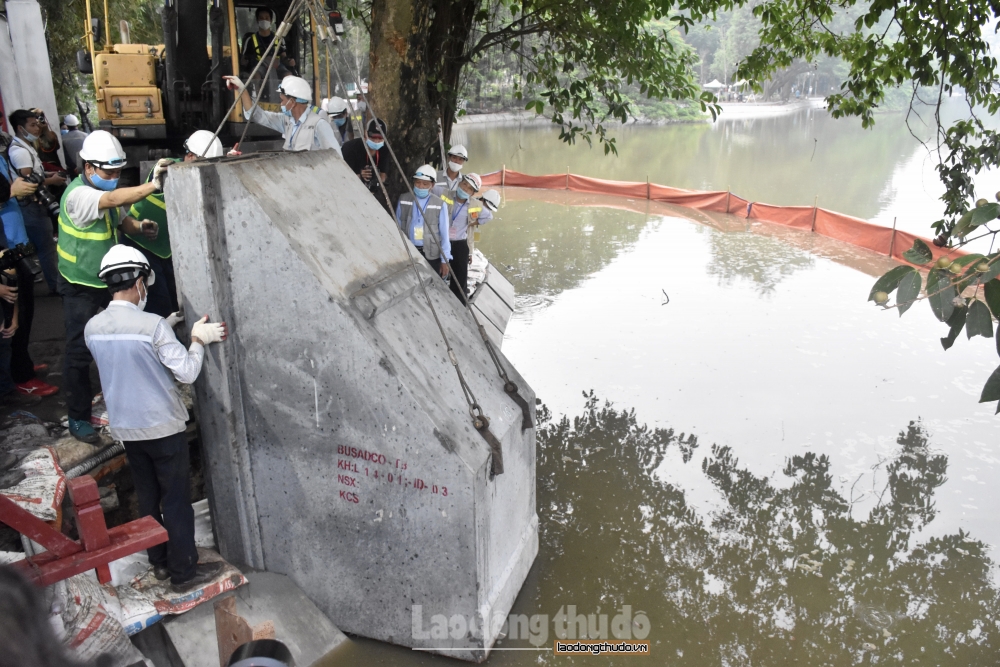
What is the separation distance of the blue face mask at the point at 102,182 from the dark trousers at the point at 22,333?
1.24m

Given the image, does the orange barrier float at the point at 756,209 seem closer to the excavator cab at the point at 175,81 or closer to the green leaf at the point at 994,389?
the green leaf at the point at 994,389

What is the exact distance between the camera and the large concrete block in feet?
12.2

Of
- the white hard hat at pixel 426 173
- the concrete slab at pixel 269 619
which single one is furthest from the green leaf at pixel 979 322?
the white hard hat at pixel 426 173

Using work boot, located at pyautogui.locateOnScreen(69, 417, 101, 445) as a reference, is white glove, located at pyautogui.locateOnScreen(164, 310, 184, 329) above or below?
above

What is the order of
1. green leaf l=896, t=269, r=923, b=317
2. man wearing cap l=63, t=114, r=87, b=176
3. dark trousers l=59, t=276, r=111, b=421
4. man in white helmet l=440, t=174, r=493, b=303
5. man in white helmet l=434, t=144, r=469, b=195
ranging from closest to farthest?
green leaf l=896, t=269, r=923, b=317 → dark trousers l=59, t=276, r=111, b=421 → man in white helmet l=434, t=144, r=469, b=195 → man in white helmet l=440, t=174, r=493, b=303 → man wearing cap l=63, t=114, r=87, b=176

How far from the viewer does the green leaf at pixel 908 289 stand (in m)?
3.00

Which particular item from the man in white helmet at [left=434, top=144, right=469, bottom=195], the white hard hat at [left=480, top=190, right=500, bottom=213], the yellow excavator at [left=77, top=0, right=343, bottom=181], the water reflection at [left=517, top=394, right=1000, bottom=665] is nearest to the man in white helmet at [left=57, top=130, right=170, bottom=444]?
the water reflection at [left=517, top=394, right=1000, bottom=665]

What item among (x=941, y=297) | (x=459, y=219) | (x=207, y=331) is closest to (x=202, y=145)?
(x=207, y=331)

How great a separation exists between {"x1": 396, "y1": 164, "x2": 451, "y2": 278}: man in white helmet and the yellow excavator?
1.75 meters

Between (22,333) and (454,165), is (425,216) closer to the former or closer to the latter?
(454,165)

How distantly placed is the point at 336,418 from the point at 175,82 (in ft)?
19.5

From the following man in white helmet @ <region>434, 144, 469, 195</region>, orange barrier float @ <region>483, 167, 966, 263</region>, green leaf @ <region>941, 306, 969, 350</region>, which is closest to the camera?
green leaf @ <region>941, 306, 969, 350</region>

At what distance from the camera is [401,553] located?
3.91 metres

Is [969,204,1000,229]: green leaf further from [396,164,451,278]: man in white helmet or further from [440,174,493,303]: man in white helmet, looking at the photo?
[440,174,493,303]: man in white helmet
